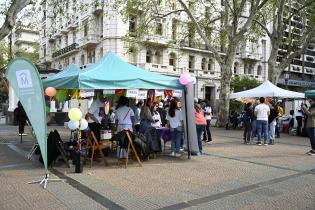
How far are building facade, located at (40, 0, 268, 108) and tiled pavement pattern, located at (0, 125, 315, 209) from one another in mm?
22722

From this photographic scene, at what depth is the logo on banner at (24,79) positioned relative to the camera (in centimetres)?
723

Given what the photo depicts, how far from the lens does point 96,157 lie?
34.0 ft

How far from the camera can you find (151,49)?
40.6m

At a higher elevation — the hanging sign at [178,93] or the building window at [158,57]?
the building window at [158,57]

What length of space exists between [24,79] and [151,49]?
33.8m

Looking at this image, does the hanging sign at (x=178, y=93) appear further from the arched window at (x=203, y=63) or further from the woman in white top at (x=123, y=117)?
the arched window at (x=203, y=63)

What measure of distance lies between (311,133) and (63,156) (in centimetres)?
766

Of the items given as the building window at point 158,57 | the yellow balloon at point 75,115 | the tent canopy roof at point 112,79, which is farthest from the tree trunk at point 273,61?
the yellow balloon at point 75,115

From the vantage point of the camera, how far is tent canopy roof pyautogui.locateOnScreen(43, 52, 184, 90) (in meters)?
9.27

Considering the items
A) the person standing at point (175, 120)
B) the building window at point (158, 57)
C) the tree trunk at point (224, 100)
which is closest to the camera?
the person standing at point (175, 120)

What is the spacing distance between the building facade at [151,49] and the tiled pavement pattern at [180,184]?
22722 millimetres

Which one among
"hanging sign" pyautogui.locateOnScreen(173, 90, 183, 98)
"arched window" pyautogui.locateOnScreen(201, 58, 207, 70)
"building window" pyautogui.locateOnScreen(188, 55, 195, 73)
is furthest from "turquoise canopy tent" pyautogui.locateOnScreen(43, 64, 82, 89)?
"arched window" pyautogui.locateOnScreen(201, 58, 207, 70)

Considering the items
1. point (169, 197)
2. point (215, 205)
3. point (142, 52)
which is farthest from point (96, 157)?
point (142, 52)

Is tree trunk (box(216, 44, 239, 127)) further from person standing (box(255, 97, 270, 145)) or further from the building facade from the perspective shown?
person standing (box(255, 97, 270, 145))
